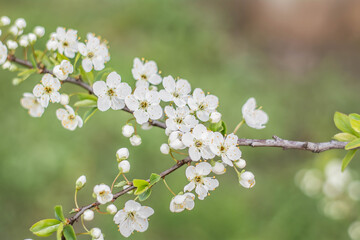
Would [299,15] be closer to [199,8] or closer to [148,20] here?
[199,8]

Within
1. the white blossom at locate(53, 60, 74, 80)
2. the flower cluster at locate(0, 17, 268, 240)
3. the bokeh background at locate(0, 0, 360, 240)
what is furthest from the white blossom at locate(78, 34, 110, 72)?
the bokeh background at locate(0, 0, 360, 240)

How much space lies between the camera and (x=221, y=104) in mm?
4867

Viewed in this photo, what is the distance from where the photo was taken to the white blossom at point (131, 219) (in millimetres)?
1312

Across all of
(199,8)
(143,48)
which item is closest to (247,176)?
(143,48)

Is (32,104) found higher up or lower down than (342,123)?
higher up

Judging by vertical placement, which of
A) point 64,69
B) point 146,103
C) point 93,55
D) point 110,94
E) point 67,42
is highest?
point 67,42

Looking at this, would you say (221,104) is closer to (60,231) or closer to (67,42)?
(67,42)

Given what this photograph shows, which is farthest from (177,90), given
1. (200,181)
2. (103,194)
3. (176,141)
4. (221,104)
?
(221,104)

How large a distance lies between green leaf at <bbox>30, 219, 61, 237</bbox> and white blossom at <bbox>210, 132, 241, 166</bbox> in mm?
592

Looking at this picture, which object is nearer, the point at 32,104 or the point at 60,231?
the point at 60,231

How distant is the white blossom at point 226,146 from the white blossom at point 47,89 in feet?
2.02

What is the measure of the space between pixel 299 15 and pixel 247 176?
6260 millimetres

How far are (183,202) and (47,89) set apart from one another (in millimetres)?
667

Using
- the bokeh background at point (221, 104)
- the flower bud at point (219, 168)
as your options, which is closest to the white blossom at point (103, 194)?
the flower bud at point (219, 168)
